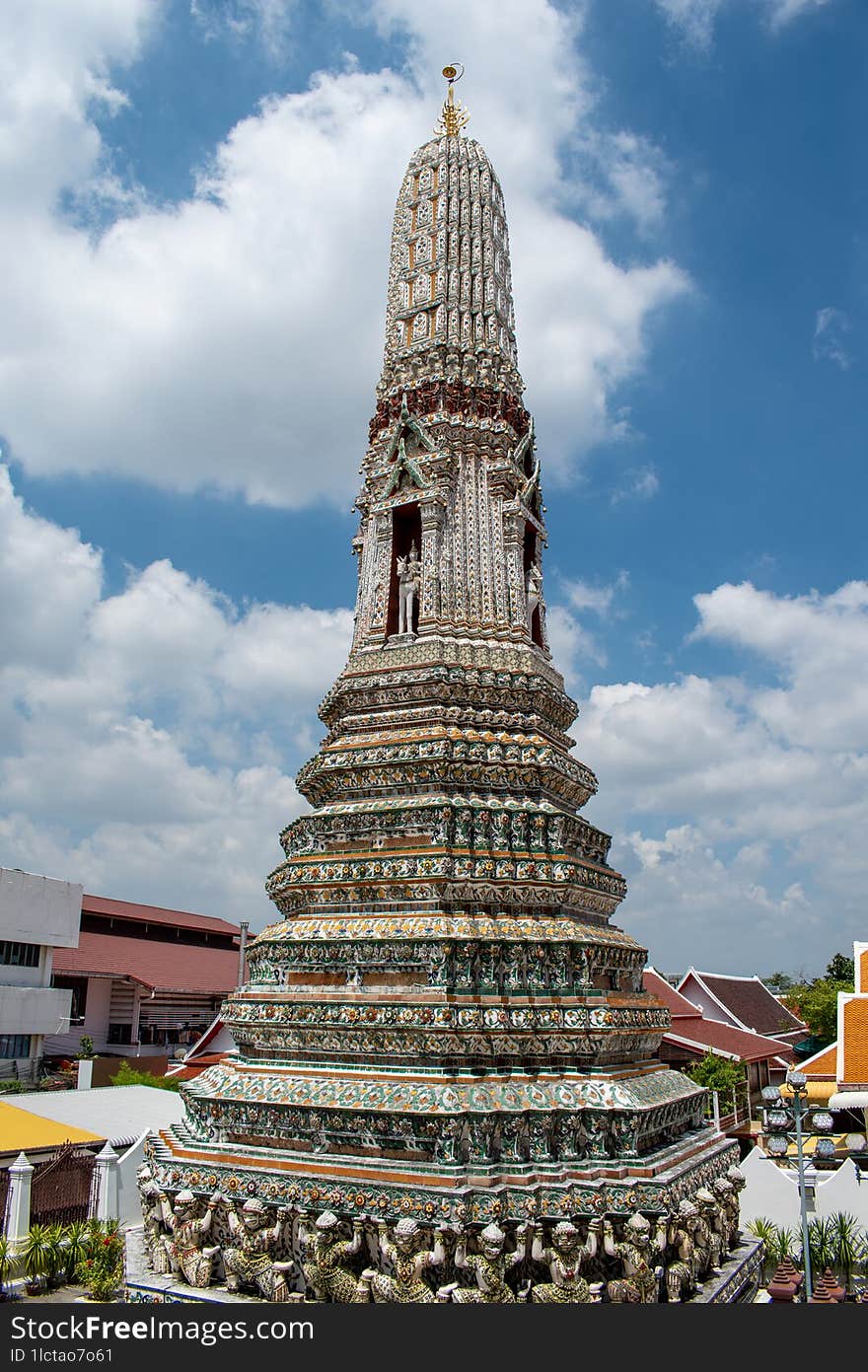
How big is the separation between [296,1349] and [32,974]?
29.4 m

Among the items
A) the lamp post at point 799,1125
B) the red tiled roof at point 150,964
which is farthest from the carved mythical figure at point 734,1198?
the red tiled roof at point 150,964

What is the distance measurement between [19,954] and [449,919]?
1062 inches

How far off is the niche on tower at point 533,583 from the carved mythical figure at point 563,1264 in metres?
8.92

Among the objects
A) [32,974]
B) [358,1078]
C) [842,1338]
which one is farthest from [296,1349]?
[32,974]

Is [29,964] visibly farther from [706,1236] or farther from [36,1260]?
[706,1236]

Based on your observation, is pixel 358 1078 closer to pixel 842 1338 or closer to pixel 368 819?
pixel 368 819

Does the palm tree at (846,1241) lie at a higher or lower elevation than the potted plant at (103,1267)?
lower

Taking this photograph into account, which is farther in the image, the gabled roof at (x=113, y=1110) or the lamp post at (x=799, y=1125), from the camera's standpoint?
the gabled roof at (x=113, y=1110)

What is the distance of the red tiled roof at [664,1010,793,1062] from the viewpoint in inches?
1248

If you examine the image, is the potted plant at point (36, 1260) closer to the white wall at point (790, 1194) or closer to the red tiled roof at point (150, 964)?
the white wall at point (790, 1194)

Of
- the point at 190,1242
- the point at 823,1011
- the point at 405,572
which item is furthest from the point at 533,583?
the point at 823,1011

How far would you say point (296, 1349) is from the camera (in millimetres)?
7551

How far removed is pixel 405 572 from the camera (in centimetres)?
1548

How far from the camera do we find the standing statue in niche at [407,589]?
15.2m
